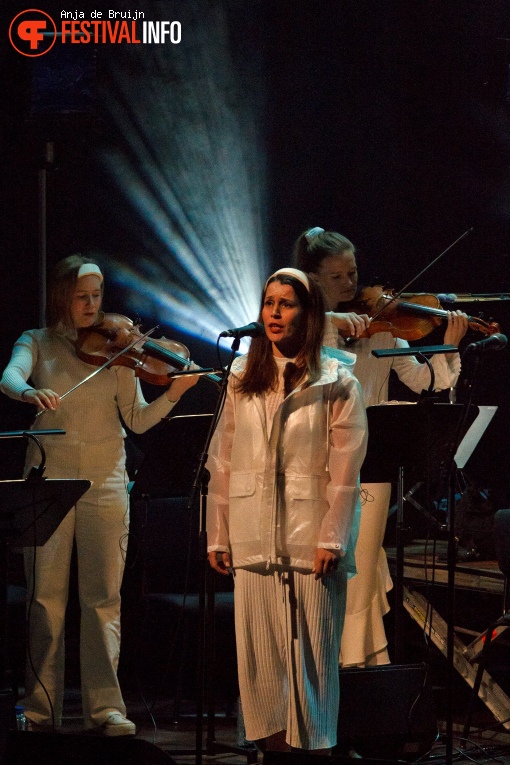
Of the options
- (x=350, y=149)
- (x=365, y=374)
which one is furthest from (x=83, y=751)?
(x=350, y=149)

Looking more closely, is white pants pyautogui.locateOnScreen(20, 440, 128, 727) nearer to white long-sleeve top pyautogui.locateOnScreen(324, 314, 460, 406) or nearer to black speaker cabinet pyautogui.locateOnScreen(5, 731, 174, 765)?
white long-sleeve top pyautogui.locateOnScreen(324, 314, 460, 406)

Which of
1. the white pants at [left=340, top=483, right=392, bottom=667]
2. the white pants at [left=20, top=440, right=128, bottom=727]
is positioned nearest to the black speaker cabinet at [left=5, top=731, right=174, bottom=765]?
the white pants at [left=20, top=440, right=128, bottom=727]

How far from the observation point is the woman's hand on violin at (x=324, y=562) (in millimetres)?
2879

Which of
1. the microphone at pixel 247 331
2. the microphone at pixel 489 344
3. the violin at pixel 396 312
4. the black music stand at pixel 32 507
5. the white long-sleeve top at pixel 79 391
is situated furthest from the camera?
the violin at pixel 396 312

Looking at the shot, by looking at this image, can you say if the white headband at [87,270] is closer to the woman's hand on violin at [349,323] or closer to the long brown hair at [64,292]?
the long brown hair at [64,292]

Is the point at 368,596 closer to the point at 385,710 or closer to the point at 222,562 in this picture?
the point at 385,710

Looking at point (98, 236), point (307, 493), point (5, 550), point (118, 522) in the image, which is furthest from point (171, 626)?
point (307, 493)

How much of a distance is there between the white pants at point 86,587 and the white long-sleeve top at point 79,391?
0.09m

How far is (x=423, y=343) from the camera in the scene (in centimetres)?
534

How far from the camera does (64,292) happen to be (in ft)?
13.6

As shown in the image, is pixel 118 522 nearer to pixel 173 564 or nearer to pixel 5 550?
pixel 5 550

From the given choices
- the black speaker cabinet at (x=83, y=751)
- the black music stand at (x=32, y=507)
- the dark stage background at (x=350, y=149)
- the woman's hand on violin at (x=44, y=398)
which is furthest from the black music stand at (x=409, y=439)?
the dark stage background at (x=350, y=149)

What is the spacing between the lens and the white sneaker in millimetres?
3947

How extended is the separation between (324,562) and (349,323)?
1359mm
